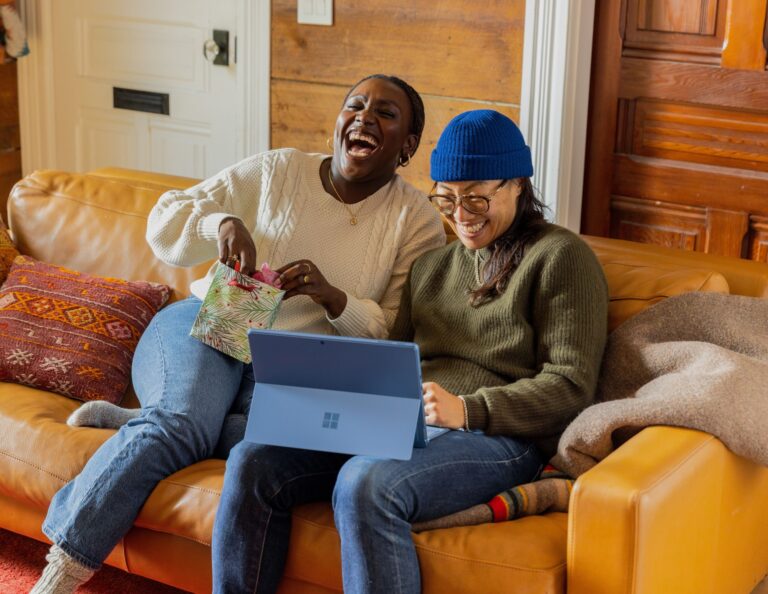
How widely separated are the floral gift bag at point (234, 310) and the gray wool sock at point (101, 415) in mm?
221

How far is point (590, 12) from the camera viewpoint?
3.21m

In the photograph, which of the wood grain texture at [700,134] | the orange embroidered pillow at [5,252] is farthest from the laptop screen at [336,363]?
the wood grain texture at [700,134]

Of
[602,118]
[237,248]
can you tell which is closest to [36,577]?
[237,248]

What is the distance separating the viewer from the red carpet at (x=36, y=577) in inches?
Answer: 94.6

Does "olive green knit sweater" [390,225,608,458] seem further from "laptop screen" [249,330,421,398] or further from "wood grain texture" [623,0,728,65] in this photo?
"wood grain texture" [623,0,728,65]

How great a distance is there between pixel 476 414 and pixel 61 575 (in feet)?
2.63

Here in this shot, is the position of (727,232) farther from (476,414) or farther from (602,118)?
(476,414)

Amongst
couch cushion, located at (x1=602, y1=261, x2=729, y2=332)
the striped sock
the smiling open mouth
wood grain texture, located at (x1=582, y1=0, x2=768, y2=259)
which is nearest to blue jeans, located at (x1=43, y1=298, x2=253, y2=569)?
the smiling open mouth

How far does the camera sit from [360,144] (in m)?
2.43

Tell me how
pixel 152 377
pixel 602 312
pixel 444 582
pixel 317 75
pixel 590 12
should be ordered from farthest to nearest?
pixel 317 75 < pixel 590 12 < pixel 152 377 < pixel 602 312 < pixel 444 582

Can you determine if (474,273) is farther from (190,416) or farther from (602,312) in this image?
(190,416)

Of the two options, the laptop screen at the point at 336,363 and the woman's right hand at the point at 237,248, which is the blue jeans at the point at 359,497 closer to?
the laptop screen at the point at 336,363

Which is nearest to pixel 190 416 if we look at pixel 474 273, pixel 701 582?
pixel 474 273

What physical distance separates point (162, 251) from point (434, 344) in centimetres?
68
